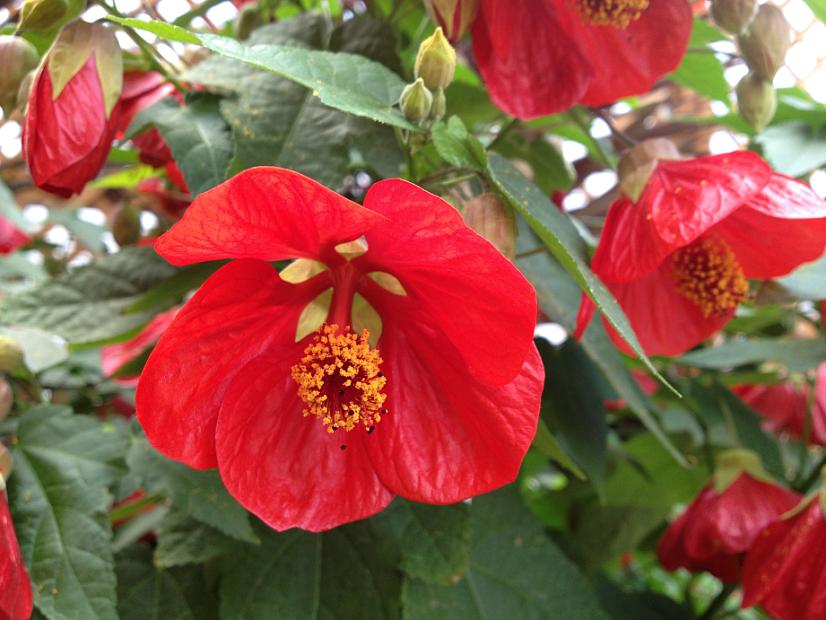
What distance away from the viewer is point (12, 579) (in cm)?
40

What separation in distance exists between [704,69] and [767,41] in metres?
0.16

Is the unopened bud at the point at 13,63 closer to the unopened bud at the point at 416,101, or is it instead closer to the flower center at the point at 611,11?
the unopened bud at the point at 416,101

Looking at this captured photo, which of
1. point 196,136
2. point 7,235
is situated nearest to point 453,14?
point 196,136

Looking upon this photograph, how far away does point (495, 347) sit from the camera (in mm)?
380

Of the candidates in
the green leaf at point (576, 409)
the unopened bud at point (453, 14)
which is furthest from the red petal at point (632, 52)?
the green leaf at point (576, 409)

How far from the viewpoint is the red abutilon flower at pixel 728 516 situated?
0.64 metres

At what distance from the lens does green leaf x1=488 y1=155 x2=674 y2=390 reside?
1.23 feet

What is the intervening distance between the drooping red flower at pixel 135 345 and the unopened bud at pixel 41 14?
0.73 ft

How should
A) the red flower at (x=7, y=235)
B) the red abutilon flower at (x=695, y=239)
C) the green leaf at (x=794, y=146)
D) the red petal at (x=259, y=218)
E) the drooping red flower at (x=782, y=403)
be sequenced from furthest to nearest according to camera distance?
the drooping red flower at (x=782, y=403), the red flower at (x=7, y=235), the green leaf at (x=794, y=146), the red abutilon flower at (x=695, y=239), the red petal at (x=259, y=218)

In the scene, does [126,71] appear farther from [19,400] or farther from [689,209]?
[689,209]

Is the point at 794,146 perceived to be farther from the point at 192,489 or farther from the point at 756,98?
the point at 192,489

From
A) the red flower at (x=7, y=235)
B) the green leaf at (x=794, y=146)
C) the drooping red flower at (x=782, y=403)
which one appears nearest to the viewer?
the green leaf at (x=794, y=146)

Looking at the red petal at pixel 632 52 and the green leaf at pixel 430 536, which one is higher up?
the red petal at pixel 632 52

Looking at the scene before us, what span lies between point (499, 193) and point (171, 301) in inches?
11.8
